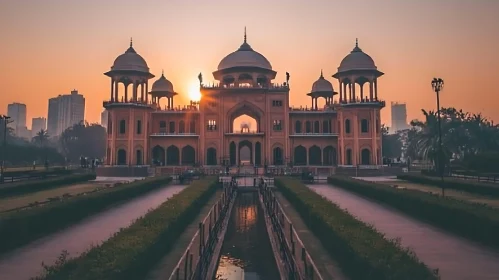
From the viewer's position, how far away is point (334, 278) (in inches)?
337

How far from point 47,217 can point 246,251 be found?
24.5 ft

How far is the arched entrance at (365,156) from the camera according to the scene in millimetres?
46675

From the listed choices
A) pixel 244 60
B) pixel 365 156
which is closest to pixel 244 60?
pixel 244 60

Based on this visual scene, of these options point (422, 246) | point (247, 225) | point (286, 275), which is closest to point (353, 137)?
point (247, 225)

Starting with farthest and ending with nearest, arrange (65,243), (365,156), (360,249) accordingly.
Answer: (365,156) → (65,243) → (360,249)

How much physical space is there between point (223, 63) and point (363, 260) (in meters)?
48.6

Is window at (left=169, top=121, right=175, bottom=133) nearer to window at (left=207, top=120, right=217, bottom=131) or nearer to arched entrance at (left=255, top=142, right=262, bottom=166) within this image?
window at (left=207, top=120, right=217, bottom=131)

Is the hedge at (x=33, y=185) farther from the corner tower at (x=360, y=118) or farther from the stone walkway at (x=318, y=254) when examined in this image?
the corner tower at (x=360, y=118)

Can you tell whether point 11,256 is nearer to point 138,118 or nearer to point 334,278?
point 334,278

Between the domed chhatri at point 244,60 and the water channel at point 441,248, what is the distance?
38024 millimetres

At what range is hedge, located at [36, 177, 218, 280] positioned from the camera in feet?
21.7

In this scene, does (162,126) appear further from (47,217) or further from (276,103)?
(47,217)

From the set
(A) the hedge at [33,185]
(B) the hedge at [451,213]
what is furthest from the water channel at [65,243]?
(B) the hedge at [451,213]

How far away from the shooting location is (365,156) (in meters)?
47.0
